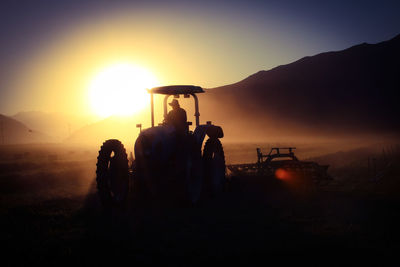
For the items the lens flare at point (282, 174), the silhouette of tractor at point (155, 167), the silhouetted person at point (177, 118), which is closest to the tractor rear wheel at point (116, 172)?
the silhouette of tractor at point (155, 167)

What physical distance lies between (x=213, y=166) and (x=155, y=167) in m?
2.70

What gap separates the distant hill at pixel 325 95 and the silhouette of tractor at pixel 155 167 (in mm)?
112252

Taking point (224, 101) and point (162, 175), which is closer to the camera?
point (162, 175)

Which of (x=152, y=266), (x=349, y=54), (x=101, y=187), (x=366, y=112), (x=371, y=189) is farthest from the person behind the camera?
(x=349, y=54)

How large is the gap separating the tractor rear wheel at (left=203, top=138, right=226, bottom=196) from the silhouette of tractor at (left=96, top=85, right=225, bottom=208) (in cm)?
68

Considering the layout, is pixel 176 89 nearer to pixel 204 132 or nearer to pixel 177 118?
pixel 177 118

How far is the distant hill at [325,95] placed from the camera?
123125 millimetres

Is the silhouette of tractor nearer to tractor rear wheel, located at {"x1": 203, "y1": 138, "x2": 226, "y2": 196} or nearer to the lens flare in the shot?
tractor rear wheel, located at {"x1": 203, "y1": 138, "x2": 226, "y2": 196}

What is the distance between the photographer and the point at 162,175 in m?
9.94

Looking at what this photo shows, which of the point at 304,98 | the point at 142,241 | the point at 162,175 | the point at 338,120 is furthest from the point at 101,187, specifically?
the point at 304,98

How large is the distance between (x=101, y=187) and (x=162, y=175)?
1537 millimetres

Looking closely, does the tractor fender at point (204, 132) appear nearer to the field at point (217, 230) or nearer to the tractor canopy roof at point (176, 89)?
the tractor canopy roof at point (176, 89)

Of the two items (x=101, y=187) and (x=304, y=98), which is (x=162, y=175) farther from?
(x=304, y=98)

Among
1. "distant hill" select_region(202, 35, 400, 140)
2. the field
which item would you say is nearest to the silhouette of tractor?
the field
